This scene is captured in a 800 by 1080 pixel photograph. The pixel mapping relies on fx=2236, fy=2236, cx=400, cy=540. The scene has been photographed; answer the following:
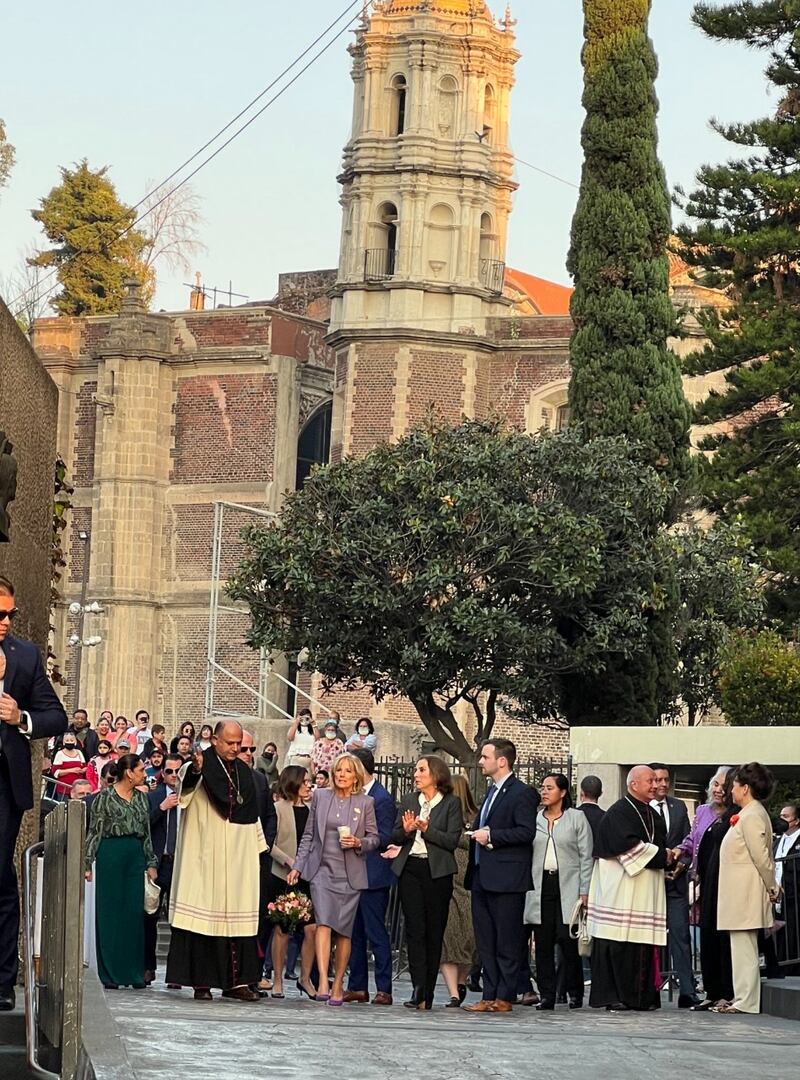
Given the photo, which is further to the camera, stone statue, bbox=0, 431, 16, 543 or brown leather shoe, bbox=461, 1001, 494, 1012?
brown leather shoe, bbox=461, 1001, 494, 1012

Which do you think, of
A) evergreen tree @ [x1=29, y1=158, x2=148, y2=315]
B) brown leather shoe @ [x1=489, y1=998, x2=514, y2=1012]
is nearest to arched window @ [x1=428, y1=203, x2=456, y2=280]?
evergreen tree @ [x1=29, y1=158, x2=148, y2=315]

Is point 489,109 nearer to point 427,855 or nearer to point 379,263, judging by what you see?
point 379,263

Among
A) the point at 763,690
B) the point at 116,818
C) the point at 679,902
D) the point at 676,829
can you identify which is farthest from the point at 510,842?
the point at 763,690

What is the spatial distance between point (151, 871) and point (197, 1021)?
4.05 metres

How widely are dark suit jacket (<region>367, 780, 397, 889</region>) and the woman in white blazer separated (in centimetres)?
89

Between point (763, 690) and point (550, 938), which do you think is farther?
point (763, 690)

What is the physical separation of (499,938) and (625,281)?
1723cm

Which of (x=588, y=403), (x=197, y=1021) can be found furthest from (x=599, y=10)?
(x=197, y=1021)

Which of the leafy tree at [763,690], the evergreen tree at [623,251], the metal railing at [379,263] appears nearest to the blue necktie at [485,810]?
the leafy tree at [763,690]

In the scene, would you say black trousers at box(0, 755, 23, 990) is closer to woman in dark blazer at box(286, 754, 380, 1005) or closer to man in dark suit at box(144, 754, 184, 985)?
woman in dark blazer at box(286, 754, 380, 1005)

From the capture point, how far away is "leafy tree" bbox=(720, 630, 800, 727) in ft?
78.9

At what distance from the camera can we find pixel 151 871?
14.1 meters

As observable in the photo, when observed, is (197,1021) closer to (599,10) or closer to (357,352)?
(599,10)

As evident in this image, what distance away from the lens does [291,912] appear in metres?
13.3
